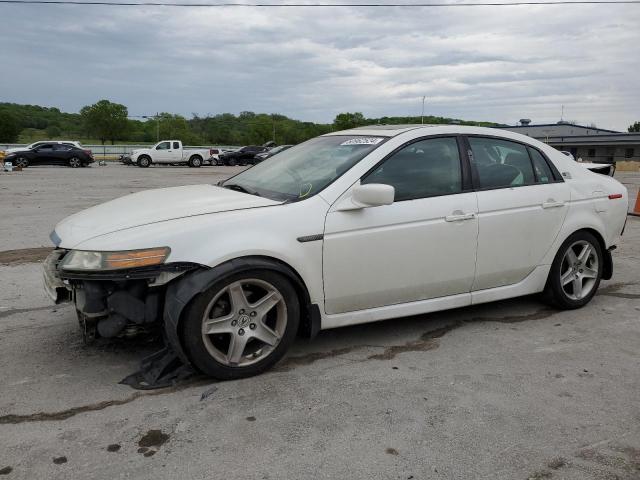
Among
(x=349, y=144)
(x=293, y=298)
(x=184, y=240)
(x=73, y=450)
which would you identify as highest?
(x=349, y=144)

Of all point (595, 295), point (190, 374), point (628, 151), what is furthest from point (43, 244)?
point (628, 151)

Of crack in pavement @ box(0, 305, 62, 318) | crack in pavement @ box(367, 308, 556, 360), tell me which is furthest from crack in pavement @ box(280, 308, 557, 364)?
crack in pavement @ box(0, 305, 62, 318)

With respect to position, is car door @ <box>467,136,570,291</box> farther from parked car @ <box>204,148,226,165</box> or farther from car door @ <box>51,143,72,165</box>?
parked car @ <box>204,148,226,165</box>

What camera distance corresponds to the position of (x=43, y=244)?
25.8ft

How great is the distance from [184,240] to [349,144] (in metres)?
1.59

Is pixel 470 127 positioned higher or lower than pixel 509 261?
higher

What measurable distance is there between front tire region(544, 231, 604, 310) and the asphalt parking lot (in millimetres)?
211

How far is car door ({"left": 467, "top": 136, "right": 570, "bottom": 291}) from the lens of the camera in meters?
4.34

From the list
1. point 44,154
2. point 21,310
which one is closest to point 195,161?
point 44,154

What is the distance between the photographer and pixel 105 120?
361 feet

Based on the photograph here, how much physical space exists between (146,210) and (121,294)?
26.1 inches

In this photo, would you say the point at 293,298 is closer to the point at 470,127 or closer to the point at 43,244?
the point at 470,127

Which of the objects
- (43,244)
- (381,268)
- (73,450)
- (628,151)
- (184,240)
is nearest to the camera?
(73,450)

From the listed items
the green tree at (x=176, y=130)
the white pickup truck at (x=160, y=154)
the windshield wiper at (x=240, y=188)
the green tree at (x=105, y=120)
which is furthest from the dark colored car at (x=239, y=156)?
the green tree at (x=105, y=120)
